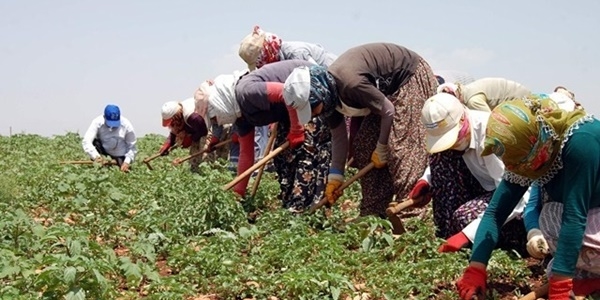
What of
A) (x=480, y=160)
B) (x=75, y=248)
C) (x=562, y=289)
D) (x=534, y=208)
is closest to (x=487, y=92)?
(x=480, y=160)

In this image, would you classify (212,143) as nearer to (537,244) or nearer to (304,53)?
(304,53)

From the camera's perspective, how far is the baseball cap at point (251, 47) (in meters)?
6.49

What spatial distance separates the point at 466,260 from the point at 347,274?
58 centimetres

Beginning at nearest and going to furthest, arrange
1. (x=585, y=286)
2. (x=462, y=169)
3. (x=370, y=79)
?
(x=585, y=286), (x=462, y=169), (x=370, y=79)

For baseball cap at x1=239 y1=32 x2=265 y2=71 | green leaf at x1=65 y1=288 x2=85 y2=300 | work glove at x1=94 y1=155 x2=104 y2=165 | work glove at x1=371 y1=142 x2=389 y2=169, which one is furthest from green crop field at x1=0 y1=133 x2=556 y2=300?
work glove at x1=94 y1=155 x2=104 y2=165

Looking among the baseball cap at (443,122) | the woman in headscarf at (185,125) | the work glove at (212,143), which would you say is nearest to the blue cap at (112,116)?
the woman in headscarf at (185,125)

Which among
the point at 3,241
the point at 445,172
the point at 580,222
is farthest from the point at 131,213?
the point at 580,222

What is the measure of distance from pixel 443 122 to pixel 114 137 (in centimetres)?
675

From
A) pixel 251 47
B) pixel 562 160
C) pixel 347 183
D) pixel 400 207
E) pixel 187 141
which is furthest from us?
pixel 187 141

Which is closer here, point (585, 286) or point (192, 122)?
point (585, 286)

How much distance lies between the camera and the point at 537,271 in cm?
390

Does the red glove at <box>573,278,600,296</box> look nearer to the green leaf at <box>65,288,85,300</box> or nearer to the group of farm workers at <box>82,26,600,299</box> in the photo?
the group of farm workers at <box>82,26,600,299</box>

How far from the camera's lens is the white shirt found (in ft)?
13.5

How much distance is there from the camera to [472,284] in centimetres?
337
